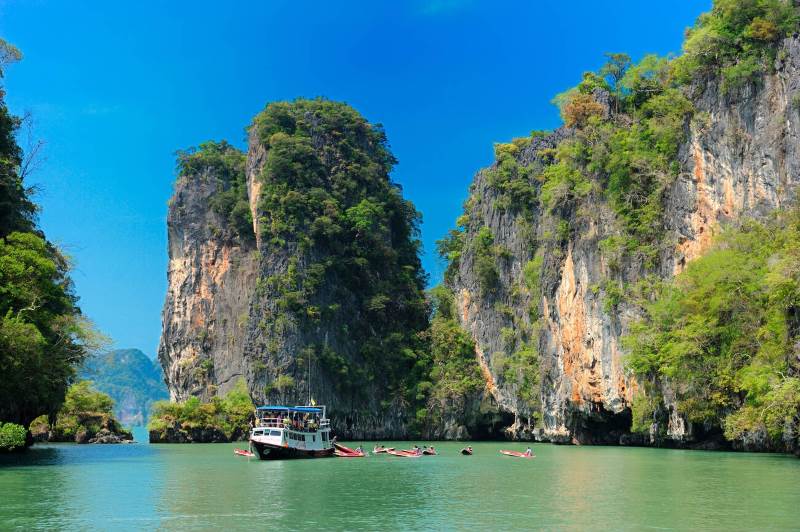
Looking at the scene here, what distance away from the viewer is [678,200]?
132ft

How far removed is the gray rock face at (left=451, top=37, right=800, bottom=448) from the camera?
3547cm

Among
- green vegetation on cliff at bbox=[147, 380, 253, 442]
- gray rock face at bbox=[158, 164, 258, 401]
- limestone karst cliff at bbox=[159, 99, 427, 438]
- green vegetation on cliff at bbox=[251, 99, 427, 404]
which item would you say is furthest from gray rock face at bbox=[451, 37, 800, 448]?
gray rock face at bbox=[158, 164, 258, 401]

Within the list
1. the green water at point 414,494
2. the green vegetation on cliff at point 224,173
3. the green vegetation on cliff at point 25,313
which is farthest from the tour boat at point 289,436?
the green vegetation on cliff at point 224,173

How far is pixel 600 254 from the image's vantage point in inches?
1786

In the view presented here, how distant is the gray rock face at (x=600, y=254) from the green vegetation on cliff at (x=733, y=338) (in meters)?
2.24

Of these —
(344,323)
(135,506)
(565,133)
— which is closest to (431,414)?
(344,323)

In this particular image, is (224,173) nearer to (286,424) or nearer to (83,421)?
(83,421)

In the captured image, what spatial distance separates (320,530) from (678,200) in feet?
95.1

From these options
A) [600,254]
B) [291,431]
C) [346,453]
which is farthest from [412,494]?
[600,254]

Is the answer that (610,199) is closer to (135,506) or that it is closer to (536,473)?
(536,473)

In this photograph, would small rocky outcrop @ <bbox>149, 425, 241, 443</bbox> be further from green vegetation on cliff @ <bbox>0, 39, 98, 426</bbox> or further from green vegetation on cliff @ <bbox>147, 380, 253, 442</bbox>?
green vegetation on cliff @ <bbox>0, 39, 98, 426</bbox>

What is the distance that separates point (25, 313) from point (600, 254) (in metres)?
28.8

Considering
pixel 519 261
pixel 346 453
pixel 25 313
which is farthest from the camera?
pixel 519 261

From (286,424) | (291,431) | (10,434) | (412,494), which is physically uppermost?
(286,424)
